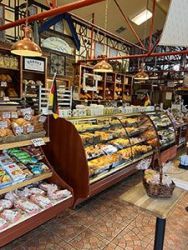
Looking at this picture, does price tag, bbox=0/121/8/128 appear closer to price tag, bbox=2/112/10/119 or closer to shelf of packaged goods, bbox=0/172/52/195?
price tag, bbox=2/112/10/119

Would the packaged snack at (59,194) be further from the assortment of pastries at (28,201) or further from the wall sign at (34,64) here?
the wall sign at (34,64)

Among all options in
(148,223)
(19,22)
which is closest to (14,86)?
(19,22)

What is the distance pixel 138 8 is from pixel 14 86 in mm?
5519

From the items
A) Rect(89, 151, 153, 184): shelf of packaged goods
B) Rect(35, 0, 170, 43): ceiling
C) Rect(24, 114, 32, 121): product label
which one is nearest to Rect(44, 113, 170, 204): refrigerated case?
Rect(89, 151, 153, 184): shelf of packaged goods

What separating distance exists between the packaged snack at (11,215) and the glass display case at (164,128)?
3.83m

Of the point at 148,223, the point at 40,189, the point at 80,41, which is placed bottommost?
the point at 148,223

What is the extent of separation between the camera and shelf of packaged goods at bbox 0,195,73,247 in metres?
2.21

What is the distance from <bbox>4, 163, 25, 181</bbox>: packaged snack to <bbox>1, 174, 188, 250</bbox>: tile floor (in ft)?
2.41

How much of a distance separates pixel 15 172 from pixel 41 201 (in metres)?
0.46

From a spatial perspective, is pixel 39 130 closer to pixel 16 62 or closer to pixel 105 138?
pixel 105 138

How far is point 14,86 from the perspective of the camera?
5824 millimetres

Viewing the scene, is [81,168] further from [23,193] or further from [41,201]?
[23,193]

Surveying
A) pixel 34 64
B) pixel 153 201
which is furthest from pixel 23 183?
Answer: pixel 34 64

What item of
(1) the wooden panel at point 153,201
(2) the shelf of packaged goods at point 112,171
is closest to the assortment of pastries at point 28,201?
(2) the shelf of packaged goods at point 112,171
